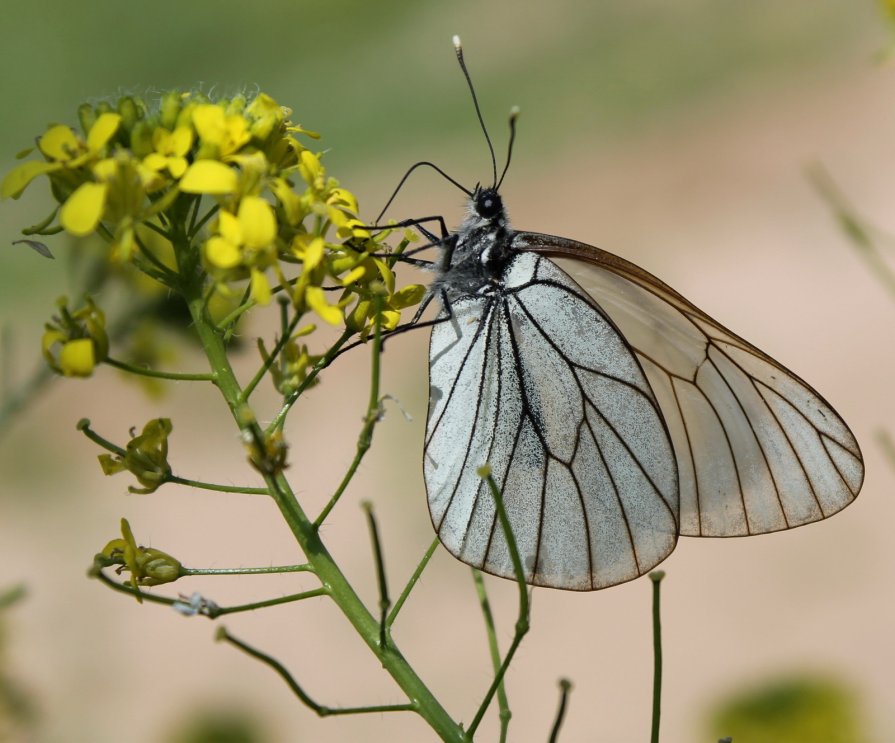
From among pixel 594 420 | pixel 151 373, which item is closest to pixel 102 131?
pixel 151 373

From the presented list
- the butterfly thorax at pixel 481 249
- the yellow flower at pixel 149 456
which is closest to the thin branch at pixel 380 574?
the yellow flower at pixel 149 456

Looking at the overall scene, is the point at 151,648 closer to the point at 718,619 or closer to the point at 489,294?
the point at 718,619

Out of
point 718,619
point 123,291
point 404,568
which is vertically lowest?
point 123,291

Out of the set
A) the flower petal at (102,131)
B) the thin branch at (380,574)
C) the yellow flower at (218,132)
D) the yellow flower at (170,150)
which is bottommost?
the thin branch at (380,574)

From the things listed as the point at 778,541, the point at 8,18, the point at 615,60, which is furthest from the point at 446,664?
the point at 8,18

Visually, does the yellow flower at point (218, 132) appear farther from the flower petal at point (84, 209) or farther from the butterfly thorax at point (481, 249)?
the butterfly thorax at point (481, 249)

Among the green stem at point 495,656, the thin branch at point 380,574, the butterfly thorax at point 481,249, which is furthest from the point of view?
the butterfly thorax at point 481,249

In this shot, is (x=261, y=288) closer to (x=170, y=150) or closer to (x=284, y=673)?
(x=170, y=150)
